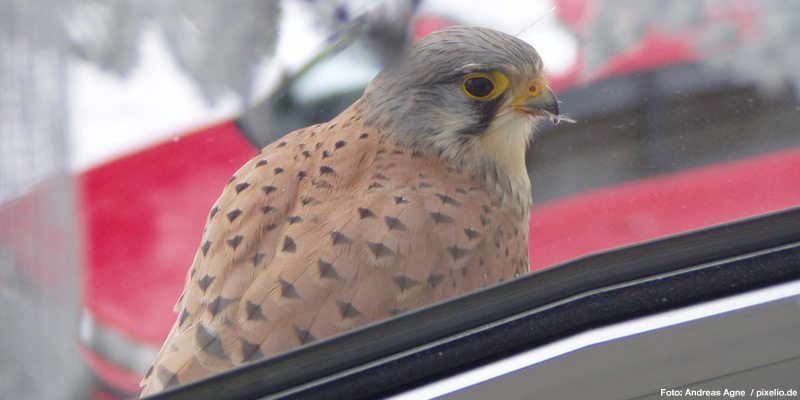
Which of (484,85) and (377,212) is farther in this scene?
(484,85)

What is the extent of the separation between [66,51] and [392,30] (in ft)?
1.51

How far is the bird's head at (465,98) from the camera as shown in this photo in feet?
5.43

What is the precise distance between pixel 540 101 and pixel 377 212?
530mm

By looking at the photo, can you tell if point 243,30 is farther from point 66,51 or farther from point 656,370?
point 656,370

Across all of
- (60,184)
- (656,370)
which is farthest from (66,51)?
(656,370)

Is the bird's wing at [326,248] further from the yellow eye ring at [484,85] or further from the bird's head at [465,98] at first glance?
the yellow eye ring at [484,85]

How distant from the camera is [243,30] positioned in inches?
38.9

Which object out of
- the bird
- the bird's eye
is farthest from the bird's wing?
the bird's eye

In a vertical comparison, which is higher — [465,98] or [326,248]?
[465,98]

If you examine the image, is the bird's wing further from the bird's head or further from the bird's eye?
the bird's eye

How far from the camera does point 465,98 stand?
5.74 feet

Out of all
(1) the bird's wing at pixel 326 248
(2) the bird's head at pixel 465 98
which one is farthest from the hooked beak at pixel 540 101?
(1) the bird's wing at pixel 326 248

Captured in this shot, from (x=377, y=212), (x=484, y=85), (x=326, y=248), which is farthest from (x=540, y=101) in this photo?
(x=326, y=248)

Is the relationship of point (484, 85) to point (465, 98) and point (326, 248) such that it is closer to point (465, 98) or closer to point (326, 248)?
point (465, 98)
